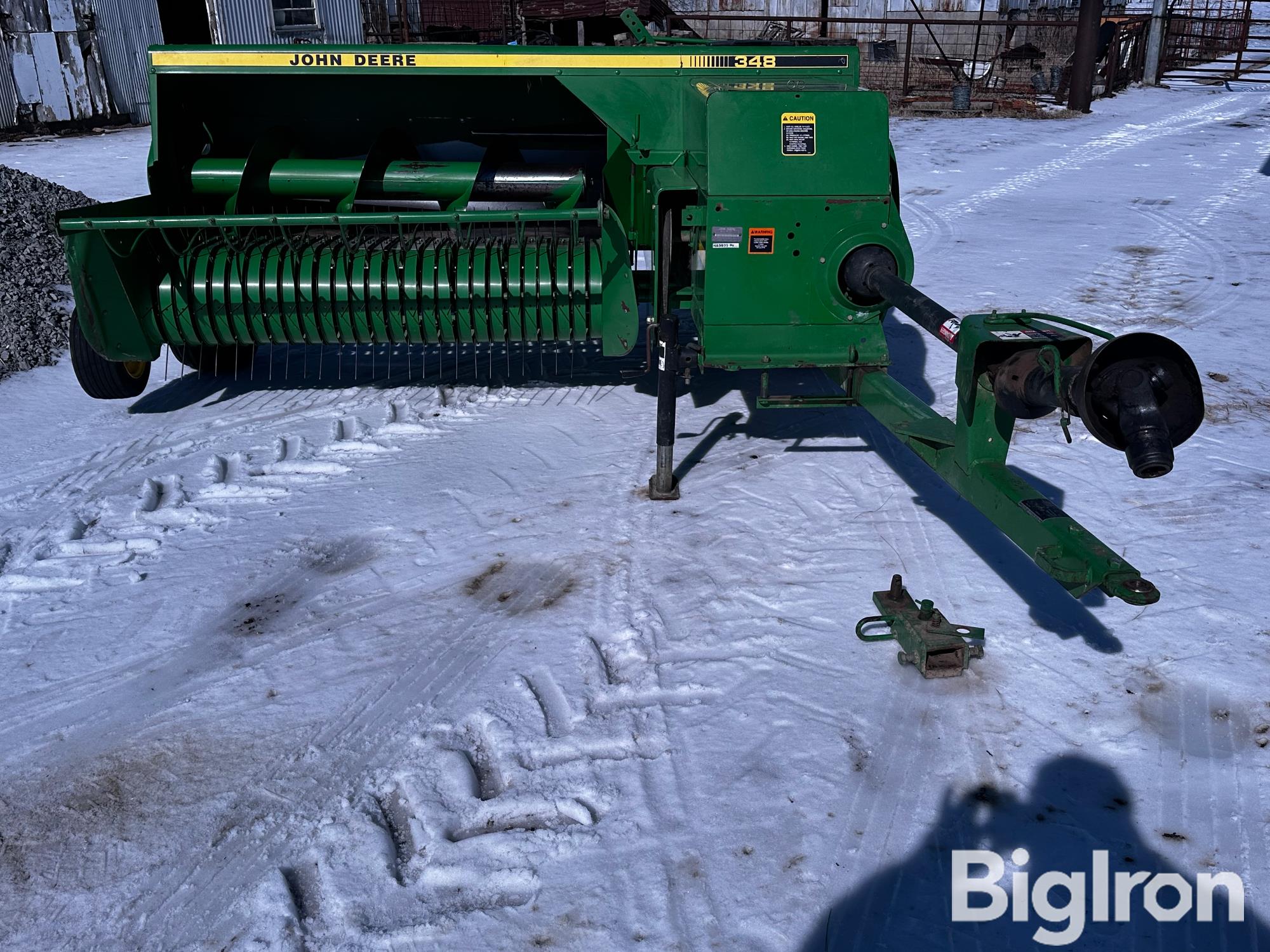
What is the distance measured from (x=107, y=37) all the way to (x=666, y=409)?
16.5 metres

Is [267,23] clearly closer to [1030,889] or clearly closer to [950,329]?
[950,329]

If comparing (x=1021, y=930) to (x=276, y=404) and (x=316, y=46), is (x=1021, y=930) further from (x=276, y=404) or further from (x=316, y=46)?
(x=316, y=46)

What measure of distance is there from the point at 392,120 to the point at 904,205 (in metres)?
6.42

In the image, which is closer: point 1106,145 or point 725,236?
point 725,236

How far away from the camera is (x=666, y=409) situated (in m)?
4.47

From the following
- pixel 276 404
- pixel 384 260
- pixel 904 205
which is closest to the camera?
pixel 384 260

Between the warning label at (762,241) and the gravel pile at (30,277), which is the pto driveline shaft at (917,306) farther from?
the gravel pile at (30,277)

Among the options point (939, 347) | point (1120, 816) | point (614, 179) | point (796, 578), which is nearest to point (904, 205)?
point (939, 347)

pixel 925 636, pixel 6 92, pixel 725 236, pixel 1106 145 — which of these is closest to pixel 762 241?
pixel 725 236

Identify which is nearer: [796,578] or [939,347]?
[796,578]

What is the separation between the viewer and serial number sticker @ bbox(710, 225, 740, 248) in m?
4.20

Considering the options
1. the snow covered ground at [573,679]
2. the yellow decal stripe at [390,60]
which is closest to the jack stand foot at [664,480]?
the snow covered ground at [573,679]

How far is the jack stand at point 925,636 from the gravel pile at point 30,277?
5161 millimetres

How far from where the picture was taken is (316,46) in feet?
17.9
